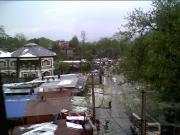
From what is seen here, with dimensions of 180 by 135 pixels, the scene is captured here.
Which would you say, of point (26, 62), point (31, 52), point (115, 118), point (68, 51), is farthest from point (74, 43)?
point (115, 118)

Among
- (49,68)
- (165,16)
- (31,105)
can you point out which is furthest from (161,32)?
(49,68)

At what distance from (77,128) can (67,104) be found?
192 inches

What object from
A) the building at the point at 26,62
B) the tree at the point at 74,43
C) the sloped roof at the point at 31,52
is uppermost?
the tree at the point at 74,43

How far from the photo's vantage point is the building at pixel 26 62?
4581 centimetres

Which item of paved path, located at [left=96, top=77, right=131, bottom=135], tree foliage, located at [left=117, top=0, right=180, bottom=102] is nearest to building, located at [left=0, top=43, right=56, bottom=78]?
paved path, located at [left=96, top=77, right=131, bottom=135]

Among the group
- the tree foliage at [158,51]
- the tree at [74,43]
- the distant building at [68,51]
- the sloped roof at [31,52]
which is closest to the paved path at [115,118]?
the tree foliage at [158,51]

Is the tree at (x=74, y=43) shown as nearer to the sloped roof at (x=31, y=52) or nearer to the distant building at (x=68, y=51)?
Answer: the distant building at (x=68, y=51)

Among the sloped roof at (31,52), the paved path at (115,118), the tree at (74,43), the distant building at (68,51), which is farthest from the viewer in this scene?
the tree at (74,43)

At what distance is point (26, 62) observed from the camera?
153 feet

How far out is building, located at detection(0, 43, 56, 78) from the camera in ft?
150

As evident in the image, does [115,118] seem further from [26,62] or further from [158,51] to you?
[26,62]

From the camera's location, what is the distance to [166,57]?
20875 mm

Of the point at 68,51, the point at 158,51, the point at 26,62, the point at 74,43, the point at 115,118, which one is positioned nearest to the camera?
the point at 158,51

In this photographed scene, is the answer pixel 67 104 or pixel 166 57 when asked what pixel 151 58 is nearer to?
pixel 166 57
